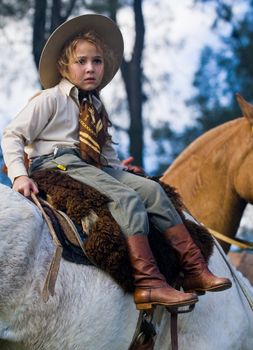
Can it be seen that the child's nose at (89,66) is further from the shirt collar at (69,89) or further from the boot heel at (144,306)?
the boot heel at (144,306)

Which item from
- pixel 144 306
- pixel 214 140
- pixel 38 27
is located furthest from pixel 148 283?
pixel 38 27

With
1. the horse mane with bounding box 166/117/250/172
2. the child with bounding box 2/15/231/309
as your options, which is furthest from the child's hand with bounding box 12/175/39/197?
the horse mane with bounding box 166/117/250/172

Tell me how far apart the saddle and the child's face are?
58 cm

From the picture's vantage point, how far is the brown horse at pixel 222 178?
585 cm

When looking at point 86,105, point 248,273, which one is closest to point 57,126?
point 86,105

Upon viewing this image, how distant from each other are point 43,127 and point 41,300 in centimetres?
102

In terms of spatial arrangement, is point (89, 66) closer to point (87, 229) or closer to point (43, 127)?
point (43, 127)

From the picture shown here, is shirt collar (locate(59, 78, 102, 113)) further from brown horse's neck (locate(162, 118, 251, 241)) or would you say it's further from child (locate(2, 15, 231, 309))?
brown horse's neck (locate(162, 118, 251, 241))

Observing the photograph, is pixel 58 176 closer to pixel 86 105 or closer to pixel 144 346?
pixel 86 105

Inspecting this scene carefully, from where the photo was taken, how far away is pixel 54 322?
3.42 meters

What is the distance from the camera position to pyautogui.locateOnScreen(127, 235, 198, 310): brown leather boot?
3678 mm

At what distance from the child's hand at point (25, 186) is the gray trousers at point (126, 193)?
0.85 ft

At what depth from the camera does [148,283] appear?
372 centimetres

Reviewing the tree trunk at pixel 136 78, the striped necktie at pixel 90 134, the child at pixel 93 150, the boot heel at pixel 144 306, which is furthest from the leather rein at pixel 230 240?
the tree trunk at pixel 136 78
